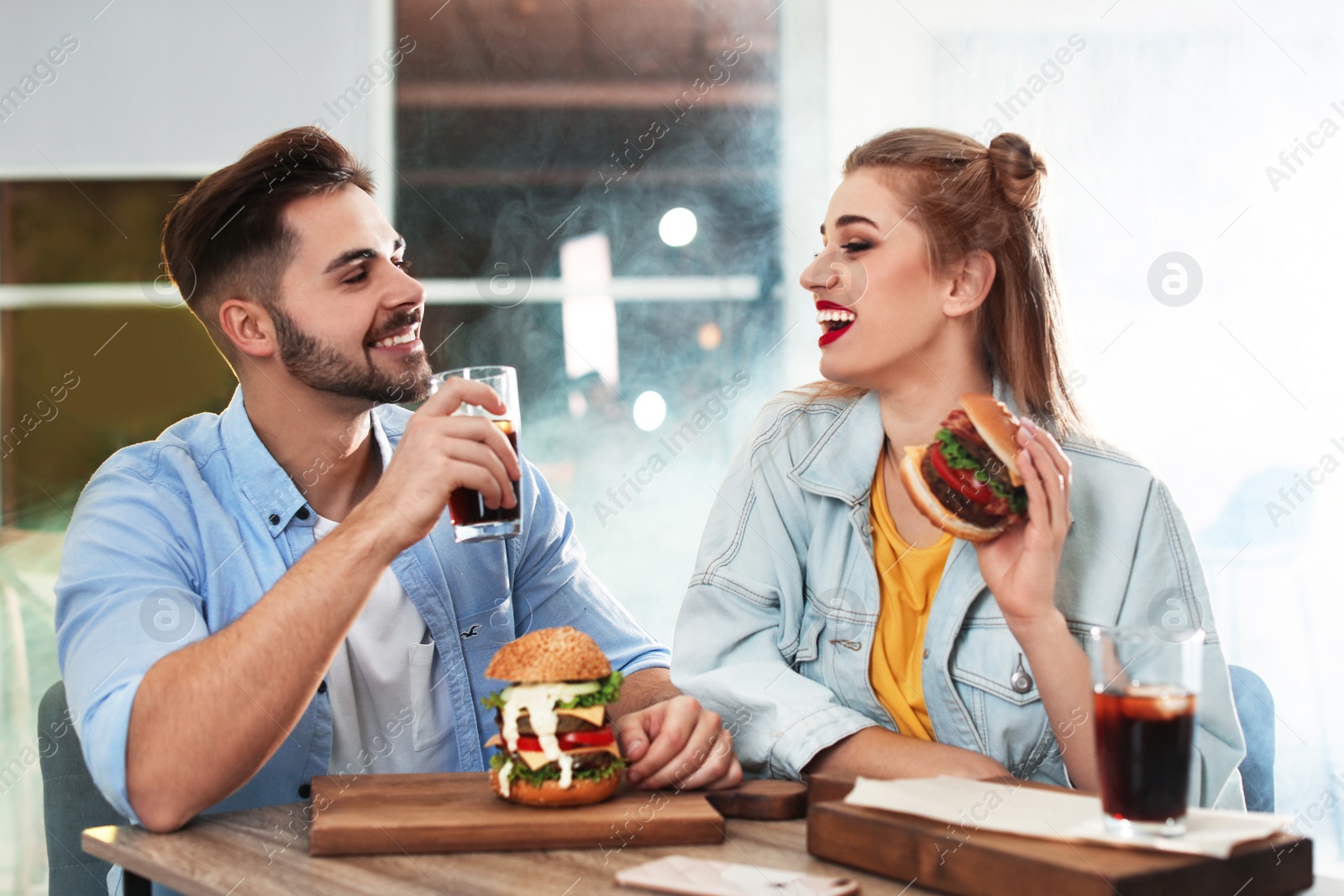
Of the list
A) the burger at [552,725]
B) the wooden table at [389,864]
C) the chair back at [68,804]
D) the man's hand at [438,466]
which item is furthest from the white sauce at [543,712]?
the chair back at [68,804]

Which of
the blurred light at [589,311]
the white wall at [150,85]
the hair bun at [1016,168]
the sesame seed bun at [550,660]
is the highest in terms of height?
the white wall at [150,85]

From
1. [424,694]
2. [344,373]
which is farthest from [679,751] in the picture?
[344,373]

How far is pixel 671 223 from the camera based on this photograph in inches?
145

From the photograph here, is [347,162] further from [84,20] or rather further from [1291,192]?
[1291,192]

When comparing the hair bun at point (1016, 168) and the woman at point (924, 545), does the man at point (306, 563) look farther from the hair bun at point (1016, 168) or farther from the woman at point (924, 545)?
the hair bun at point (1016, 168)

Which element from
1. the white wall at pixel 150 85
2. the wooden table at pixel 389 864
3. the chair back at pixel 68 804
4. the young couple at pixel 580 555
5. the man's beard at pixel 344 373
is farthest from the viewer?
the white wall at pixel 150 85

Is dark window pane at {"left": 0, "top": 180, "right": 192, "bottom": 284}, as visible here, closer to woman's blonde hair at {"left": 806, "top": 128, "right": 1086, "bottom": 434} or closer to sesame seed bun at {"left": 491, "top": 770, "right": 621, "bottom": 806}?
woman's blonde hair at {"left": 806, "top": 128, "right": 1086, "bottom": 434}

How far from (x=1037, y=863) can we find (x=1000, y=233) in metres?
1.13

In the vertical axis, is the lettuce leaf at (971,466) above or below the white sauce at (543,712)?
above

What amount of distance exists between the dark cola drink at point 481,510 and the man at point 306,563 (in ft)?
0.08

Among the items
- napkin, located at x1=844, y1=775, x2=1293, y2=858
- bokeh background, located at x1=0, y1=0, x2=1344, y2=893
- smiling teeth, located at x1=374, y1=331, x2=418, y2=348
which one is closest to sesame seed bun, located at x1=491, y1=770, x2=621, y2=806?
napkin, located at x1=844, y1=775, x2=1293, y2=858

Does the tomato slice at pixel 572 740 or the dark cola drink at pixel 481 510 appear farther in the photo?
the dark cola drink at pixel 481 510

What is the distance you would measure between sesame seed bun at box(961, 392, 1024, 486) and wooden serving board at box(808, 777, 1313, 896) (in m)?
0.57

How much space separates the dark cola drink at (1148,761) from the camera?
979mm
